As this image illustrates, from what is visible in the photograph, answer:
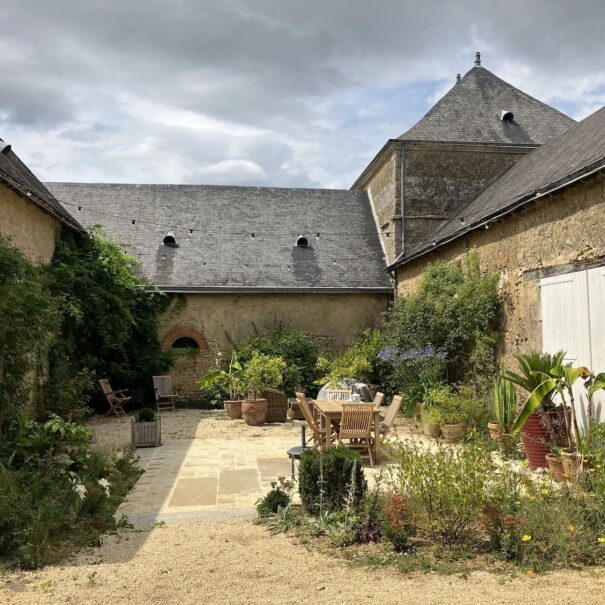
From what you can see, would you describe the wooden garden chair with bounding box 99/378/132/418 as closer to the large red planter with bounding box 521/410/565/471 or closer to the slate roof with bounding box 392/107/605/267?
the slate roof with bounding box 392/107/605/267

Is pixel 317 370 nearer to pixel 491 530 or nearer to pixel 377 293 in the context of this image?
pixel 377 293

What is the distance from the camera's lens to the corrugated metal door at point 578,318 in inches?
270

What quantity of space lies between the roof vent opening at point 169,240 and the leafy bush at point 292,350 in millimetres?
3626

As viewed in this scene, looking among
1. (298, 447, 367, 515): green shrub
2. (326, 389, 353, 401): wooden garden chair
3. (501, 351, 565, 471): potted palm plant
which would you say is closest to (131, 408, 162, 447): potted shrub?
(326, 389, 353, 401): wooden garden chair

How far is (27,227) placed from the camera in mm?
9688

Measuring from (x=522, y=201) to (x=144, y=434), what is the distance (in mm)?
6538

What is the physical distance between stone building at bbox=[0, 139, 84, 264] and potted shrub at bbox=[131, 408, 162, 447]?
3.15 meters

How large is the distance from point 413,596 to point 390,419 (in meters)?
4.33

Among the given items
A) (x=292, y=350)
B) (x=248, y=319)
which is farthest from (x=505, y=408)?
(x=248, y=319)

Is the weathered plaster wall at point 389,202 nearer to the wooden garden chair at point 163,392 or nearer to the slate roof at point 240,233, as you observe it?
the slate roof at point 240,233

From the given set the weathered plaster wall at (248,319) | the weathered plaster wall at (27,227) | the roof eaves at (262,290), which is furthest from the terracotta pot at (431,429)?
the weathered plaster wall at (27,227)

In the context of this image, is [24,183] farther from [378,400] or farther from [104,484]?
[378,400]

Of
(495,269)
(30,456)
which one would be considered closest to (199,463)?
(30,456)

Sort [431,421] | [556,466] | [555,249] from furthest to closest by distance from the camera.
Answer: [431,421] → [555,249] → [556,466]
